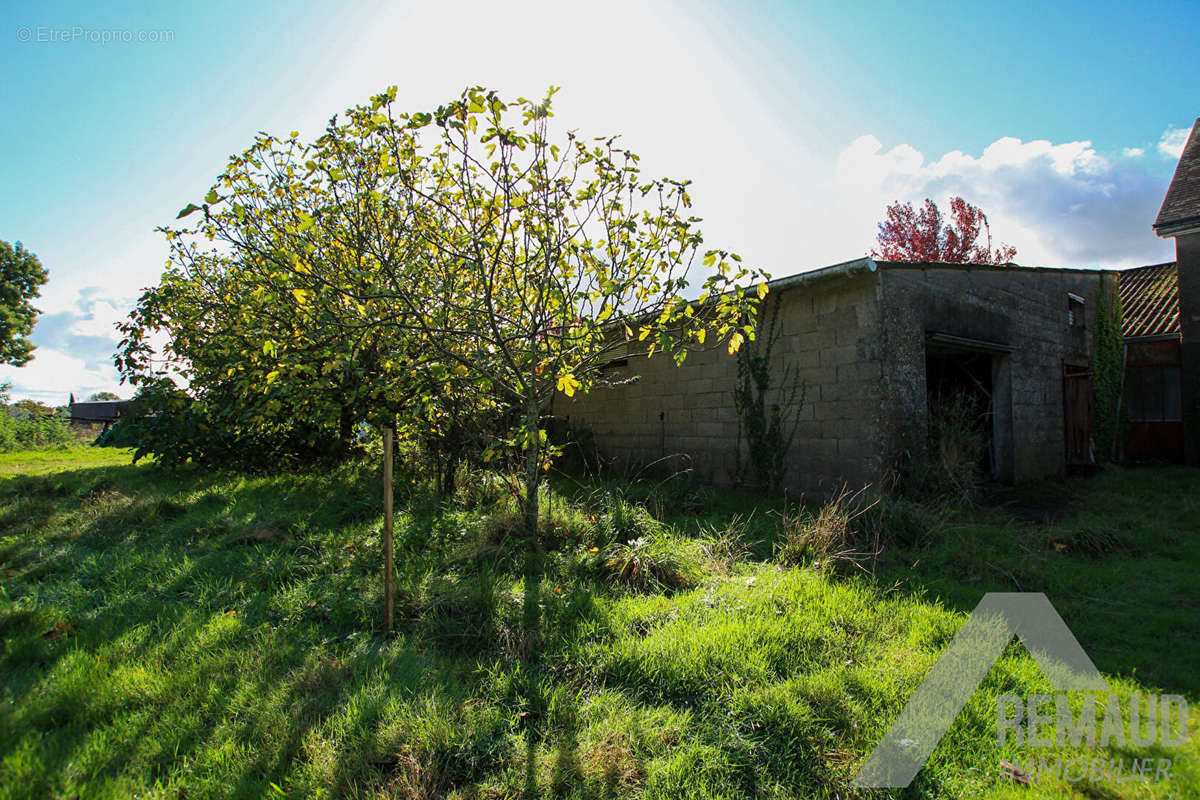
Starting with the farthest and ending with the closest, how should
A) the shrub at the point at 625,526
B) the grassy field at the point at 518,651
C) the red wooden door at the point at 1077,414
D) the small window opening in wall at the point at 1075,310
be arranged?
the small window opening in wall at the point at 1075,310
the red wooden door at the point at 1077,414
the shrub at the point at 625,526
the grassy field at the point at 518,651

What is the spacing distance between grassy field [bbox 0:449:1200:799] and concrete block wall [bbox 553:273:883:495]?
1528 mm

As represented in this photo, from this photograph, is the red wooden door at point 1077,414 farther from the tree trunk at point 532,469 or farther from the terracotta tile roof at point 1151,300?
the tree trunk at point 532,469

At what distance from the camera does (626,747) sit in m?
2.25

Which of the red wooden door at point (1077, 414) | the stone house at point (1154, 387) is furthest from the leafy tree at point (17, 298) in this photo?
the stone house at point (1154, 387)

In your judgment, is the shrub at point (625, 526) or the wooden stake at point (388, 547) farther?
the shrub at point (625, 526)

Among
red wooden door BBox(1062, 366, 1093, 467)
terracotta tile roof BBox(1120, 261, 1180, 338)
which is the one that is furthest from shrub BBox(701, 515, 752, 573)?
terracotta tile roof BBox(1120, 261, 1180, 338)

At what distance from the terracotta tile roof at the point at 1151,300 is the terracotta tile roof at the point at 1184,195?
1.21 m

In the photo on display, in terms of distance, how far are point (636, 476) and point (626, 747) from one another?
719 cm

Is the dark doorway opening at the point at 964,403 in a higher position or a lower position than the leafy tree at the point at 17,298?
lower

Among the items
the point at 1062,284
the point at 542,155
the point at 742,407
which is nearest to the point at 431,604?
the point at 542,155

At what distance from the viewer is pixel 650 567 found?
4.15 m

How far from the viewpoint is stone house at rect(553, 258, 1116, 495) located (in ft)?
22.0

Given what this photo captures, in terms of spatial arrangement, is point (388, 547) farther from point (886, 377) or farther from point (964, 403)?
point (964, 403)

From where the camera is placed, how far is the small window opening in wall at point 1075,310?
32.9 ft
